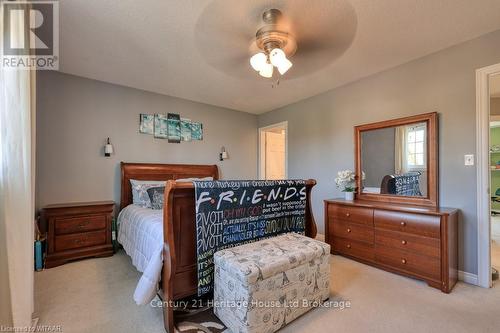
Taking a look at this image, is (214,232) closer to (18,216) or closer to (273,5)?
(18,216)

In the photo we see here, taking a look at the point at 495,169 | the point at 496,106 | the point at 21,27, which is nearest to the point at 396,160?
the point at 496,106

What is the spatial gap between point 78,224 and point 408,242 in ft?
12.5

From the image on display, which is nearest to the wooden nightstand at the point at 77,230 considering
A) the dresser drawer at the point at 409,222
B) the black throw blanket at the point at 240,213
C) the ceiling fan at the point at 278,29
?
the black throw blanket at the point at 240,213

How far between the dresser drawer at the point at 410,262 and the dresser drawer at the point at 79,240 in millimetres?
3419

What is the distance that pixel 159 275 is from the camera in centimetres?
162

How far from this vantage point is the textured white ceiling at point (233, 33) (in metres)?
1.73

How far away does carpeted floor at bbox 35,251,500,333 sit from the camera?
5.32 ft

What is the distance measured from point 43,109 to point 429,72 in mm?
4668

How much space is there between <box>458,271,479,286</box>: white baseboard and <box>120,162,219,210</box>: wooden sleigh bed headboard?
11.7 ft

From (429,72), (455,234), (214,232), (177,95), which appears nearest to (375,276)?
(455,234)

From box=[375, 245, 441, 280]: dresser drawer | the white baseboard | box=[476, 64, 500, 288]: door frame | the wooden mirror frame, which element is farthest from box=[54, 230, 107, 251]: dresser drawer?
box=[476, 64, 500, 288]: door frame

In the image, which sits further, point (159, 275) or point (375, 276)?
point (375, 276)

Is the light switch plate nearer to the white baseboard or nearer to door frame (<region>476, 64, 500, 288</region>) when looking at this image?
door frame (<region>476, 64, 500, 288</region>)

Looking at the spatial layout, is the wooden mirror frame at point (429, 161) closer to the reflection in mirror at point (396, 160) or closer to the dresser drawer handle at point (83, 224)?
the reflection in mirror at point (396, 160)
